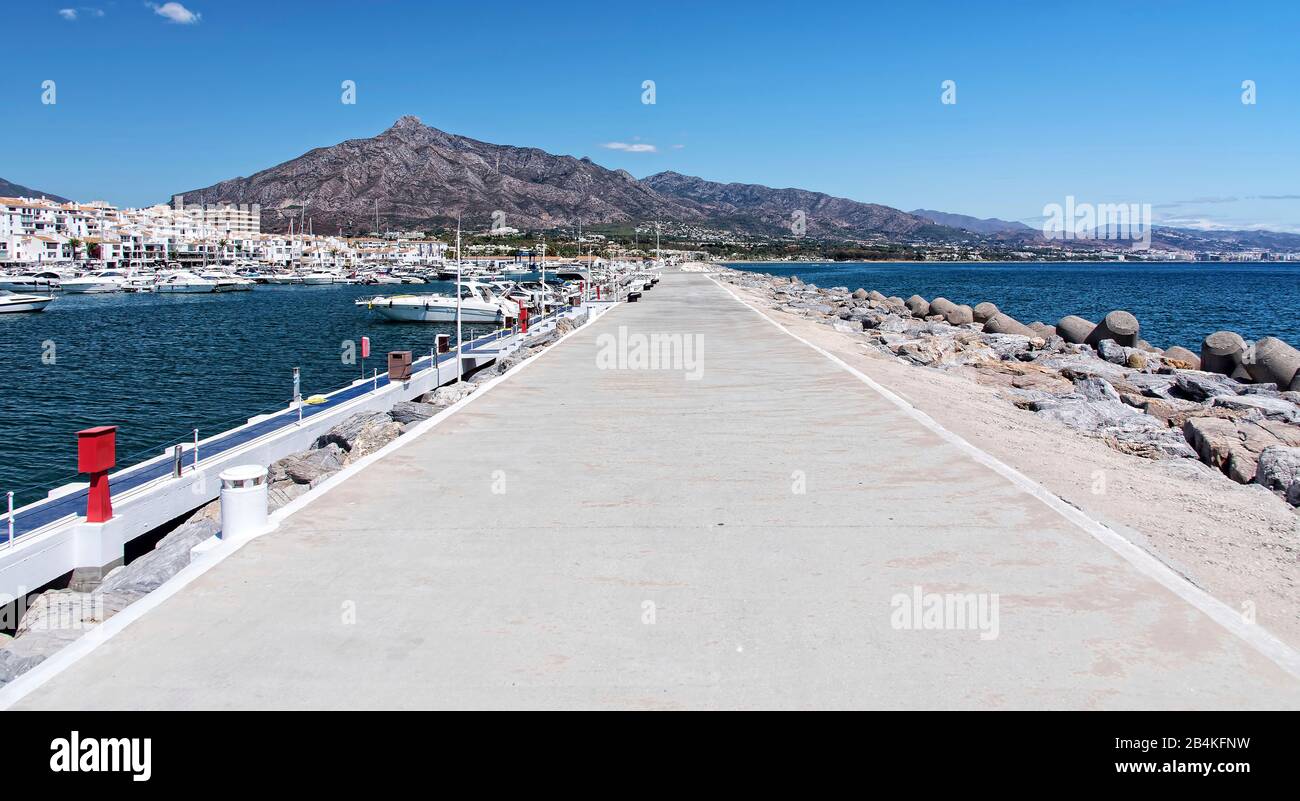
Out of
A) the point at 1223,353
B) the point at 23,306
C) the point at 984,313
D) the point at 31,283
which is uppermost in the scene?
the point at 31,283

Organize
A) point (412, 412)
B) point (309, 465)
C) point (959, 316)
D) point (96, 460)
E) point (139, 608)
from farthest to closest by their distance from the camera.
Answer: point (959, 316), point (412, 412), point (309, 465), point (96, 460), point (139, 608)

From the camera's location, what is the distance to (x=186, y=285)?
10525cm

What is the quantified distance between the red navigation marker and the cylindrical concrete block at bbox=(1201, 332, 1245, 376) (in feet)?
90.1

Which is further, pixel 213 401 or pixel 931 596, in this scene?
pixel 213 401

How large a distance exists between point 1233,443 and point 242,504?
41.4ft

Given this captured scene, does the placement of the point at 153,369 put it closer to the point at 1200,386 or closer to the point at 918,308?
the point at 918,308

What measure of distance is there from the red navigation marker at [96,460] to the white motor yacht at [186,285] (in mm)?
104856

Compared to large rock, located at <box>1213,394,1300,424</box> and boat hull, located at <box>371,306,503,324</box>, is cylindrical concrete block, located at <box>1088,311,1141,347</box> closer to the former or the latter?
large rock, located at <box>1213,394,1300,424</box>

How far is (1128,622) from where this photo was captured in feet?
18.9

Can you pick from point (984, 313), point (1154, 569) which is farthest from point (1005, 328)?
point (1154, 569)
